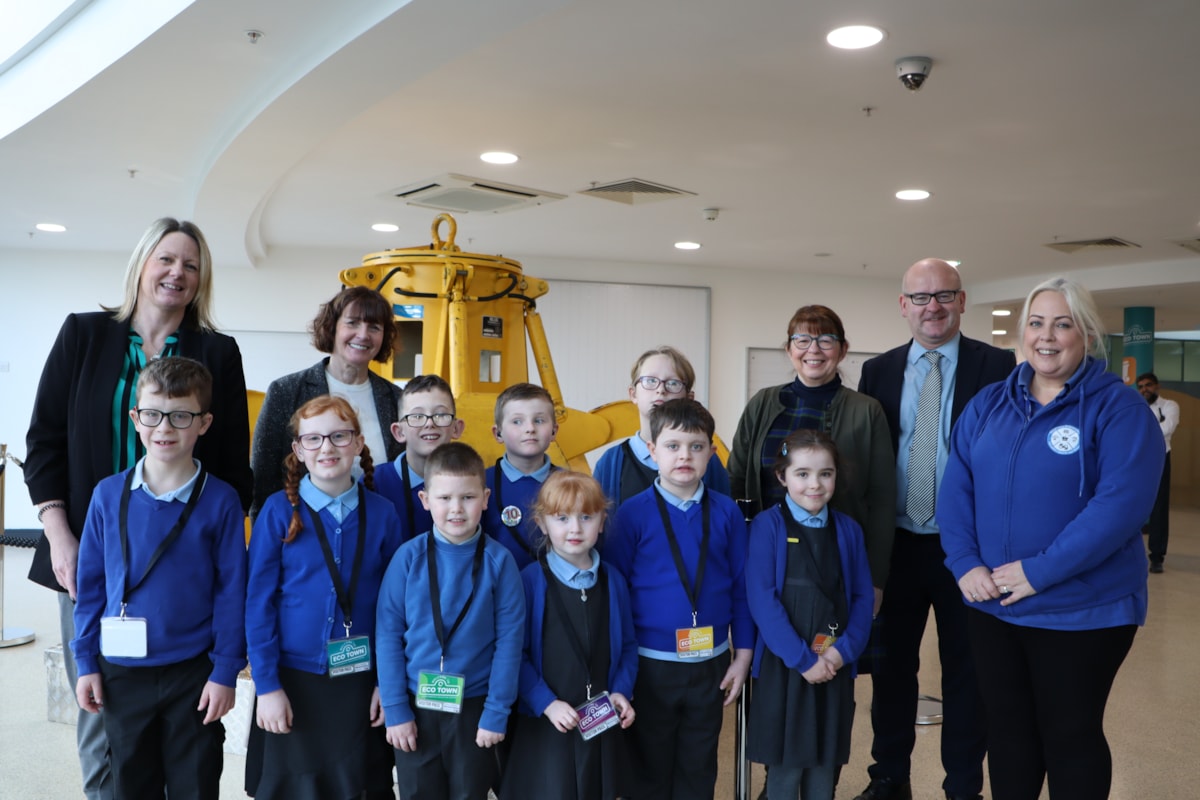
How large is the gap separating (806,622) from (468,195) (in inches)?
191

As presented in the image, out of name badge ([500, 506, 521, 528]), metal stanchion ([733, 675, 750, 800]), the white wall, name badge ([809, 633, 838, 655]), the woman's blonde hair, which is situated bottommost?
metal stanchion ([733, 675, 750, 800])

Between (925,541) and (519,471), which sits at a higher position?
(519,471)

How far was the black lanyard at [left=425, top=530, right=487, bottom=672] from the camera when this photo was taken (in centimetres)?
215

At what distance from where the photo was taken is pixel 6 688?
4.12 m

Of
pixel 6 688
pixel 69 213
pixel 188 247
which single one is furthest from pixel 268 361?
pixel 188 247

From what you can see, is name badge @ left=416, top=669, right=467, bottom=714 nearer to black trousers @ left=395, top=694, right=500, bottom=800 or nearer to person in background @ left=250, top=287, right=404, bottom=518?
Answer: black trousers @ left=395, top=694, right=500, bottom=800

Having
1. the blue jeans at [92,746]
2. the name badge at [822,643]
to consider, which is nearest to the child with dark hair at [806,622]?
the name badge at [822,643]

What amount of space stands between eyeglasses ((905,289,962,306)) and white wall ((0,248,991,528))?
281 inches

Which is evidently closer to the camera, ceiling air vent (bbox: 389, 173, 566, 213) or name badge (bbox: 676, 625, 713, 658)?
name badge (bbox: 676, 625, 713, 658)

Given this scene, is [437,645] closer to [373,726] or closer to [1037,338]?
[373,726]

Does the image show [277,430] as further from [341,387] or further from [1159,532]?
[1159,532]

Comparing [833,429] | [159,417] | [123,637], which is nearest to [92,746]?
[123,637]

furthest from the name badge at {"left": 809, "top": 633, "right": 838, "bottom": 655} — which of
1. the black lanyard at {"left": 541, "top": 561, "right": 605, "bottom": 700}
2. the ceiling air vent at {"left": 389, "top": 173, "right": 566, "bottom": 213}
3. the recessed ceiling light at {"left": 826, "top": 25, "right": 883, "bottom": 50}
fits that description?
the ceiling air vent at {"left": 389, "top": 173, "right": 566, "bottom": 213}

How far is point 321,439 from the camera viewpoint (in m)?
2.23
